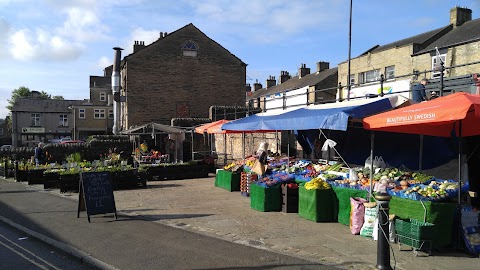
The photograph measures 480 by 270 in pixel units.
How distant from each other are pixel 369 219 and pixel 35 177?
15.0 meters

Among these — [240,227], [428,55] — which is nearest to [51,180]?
[240,227]

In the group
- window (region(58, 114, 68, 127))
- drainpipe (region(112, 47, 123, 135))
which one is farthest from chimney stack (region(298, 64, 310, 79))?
window (region(58, 114, 68, 127))

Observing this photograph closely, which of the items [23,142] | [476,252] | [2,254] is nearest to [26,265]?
[2,254]

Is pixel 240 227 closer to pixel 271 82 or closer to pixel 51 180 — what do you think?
pixel 51 180

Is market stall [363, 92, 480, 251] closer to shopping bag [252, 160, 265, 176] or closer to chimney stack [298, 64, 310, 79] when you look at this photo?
shopping bag [252, 160, 265, 176]

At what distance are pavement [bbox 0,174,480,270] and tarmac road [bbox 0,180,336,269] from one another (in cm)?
6

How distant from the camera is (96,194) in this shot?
9500 mm

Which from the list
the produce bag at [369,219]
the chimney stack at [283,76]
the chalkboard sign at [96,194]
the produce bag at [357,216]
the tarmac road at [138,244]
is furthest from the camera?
the chimney stack at [283,76]

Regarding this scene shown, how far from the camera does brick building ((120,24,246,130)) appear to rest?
34500mm

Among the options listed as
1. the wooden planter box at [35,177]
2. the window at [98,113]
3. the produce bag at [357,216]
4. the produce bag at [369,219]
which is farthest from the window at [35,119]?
the produce bag at [369,219]

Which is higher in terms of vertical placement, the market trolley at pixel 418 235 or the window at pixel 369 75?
the window at pixel 369 75

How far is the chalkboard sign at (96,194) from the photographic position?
9297mm

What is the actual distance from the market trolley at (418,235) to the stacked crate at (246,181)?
6229 millimetres

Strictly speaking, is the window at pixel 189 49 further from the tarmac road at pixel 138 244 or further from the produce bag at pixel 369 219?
the produce bag at pixel 369 219
